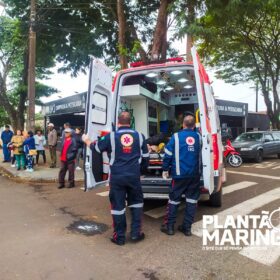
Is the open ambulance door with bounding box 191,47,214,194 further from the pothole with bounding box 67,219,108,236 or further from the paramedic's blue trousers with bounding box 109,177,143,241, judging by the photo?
the pothole with bounding box 67,219,108,236

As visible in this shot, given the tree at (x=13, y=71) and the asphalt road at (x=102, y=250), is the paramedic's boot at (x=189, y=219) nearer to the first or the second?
the asphalt road at (x=102, y=250)

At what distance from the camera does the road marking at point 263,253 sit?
12.7 feet

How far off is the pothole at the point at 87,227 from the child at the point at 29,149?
6065mm

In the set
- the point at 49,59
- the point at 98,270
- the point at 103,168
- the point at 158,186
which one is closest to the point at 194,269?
the point at 98,270

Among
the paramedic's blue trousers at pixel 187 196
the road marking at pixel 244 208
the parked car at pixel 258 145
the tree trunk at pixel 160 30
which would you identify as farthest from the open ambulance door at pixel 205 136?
the parked car at pixel 258 145

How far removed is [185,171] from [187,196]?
15.5 inches

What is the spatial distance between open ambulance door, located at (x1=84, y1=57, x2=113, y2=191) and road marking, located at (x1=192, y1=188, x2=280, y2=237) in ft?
5.52

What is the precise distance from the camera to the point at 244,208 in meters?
6.14

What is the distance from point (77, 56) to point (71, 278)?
12795 mm

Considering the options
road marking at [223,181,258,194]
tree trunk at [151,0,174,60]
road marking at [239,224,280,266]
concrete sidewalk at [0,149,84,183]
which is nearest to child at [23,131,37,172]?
concrete sidewalk at [0,149,84,183]

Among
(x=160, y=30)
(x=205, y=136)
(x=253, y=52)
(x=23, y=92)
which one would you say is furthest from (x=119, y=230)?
(x=253, y=52)

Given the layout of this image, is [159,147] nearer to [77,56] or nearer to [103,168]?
[103,168]

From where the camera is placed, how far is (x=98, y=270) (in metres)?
3.61

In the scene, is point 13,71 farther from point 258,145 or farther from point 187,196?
point 187,196
